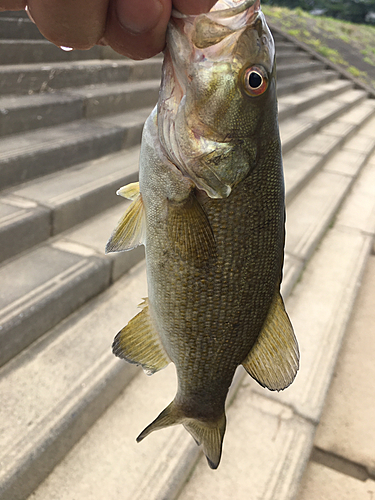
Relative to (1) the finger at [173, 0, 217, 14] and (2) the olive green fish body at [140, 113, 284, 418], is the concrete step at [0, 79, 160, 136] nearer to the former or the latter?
(2) the olive green fish body at [140, 113, 284, 418]

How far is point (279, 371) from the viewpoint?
44.1 inches

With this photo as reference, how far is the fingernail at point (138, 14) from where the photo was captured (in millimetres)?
712

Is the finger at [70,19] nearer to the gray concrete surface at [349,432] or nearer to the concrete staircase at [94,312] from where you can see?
the concrete staircase at [94,312]

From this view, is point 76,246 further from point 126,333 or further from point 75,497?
point 126,333

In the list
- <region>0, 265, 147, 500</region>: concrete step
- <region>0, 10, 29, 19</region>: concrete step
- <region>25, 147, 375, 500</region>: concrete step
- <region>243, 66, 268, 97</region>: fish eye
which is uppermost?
<region>243, 66, 268, 97</region>: fish eye

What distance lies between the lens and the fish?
90 centimetres

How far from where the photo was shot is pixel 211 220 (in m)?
1.00

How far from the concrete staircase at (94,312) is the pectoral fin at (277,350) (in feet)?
3.37

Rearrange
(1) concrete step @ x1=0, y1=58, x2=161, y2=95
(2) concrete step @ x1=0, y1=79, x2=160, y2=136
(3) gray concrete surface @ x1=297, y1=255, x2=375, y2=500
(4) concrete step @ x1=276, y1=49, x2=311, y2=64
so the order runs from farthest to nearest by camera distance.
Answer: (4) concrete step @ x1=276, y1=49, x2=311, y2=64
(1) concrete step @ x1=0, y1=58, x2=161, y2=95
(2) concrete step @ x1=0, y1=79, x2=160, y2=136
(3) gray concrete surface @ x1=297, y1=255, x2=375, y2=500

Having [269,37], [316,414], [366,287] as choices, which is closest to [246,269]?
[269,37]

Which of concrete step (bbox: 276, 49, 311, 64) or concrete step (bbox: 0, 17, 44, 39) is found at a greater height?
concrete step (bbox: 0, 17, 44, 39)

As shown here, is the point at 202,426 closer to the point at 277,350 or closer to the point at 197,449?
the point at 277,350

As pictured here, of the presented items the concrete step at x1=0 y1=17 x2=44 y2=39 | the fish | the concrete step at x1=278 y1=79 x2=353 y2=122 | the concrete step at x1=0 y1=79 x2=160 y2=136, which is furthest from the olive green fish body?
the concrete step at x1=278 y1=79 x2=353 y2=122

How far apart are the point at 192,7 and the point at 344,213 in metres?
4.62
